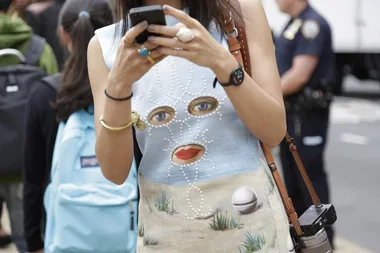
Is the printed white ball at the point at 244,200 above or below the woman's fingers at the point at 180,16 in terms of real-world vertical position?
below

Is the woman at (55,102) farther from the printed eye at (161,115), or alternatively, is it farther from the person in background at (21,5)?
the person in background at (21,5)

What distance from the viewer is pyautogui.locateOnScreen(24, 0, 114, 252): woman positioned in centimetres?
330

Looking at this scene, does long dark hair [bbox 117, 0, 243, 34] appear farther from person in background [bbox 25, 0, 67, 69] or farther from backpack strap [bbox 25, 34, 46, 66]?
person in background [bbox 25, 0, 67, 69]

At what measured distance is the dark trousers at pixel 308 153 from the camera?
5957 mm

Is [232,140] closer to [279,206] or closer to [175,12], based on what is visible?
[279,206]

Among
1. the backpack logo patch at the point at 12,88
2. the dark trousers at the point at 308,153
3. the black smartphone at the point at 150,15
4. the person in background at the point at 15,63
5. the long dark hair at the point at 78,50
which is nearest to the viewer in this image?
the black smartphone at the point at 150,15

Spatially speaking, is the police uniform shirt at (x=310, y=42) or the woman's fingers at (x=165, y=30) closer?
the woman's fingers at (x=165, y=30)

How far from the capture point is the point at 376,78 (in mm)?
18719

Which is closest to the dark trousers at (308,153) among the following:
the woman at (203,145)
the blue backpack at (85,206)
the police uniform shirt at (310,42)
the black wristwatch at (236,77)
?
the police uniform shirt at (310,42)

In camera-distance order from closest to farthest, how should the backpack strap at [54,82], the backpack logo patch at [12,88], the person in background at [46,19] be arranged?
the backpack strap at [54,82] < the backpack logo patch at [12,88] < the person in background at [46,19]

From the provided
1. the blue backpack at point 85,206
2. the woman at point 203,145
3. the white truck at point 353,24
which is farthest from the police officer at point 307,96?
the white truck at point 353,24

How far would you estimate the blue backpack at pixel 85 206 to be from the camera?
119 inches

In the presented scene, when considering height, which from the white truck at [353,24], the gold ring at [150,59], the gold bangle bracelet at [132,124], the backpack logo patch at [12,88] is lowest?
the white truck at [353,24]

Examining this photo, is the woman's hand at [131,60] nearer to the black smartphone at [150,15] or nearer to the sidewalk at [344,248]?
the black smartphone at [150,15]
